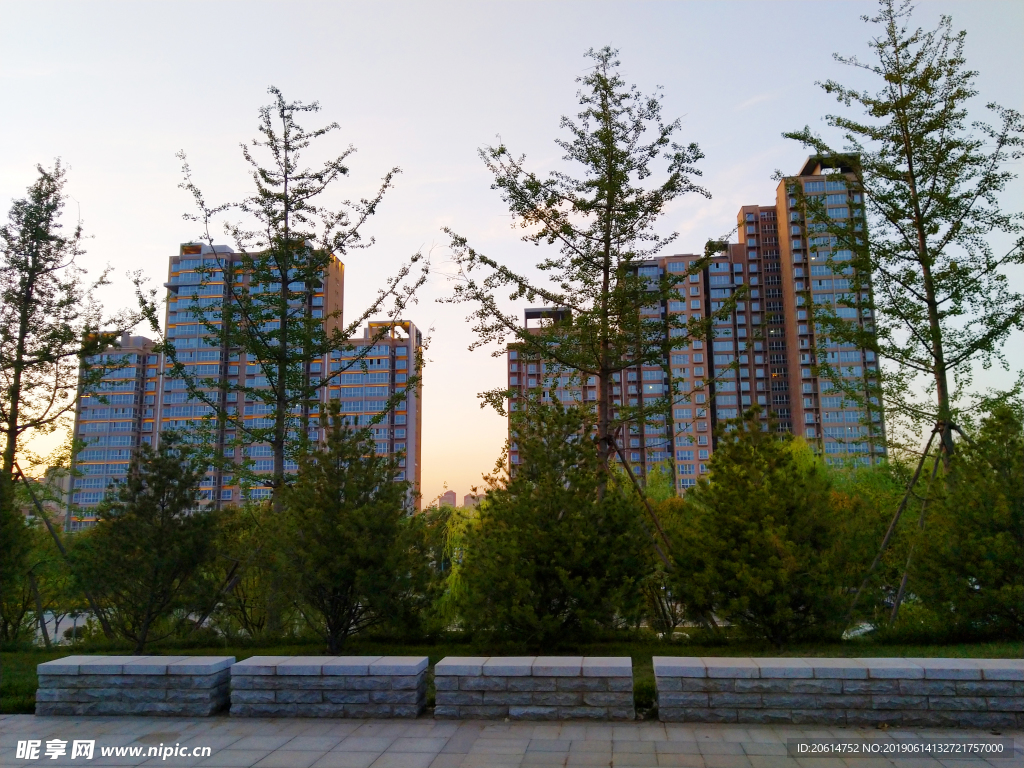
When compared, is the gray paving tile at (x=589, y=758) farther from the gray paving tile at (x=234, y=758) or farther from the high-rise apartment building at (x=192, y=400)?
the high-rise apartment building at (x=192, y=400)

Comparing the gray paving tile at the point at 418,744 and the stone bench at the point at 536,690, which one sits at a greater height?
the stone bench at the point at 536,690

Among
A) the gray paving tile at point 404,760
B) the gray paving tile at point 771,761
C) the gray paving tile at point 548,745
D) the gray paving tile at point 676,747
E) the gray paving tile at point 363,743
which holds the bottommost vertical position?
the gray paving tile at point 363,743

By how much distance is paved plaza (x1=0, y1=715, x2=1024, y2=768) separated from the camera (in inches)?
227

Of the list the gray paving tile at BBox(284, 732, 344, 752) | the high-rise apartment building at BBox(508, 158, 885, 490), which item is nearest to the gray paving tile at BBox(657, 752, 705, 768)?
the gray paving tile at BBox(284, 732, 344, 752)

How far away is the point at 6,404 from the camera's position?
48.4 ft

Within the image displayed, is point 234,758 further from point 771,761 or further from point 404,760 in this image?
point 771,761

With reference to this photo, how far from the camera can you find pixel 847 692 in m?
6.65

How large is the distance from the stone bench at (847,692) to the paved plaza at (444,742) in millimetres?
149

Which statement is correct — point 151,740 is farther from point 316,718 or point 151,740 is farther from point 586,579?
point 586,579

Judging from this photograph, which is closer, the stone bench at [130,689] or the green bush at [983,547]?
the stone bench at [130,689]

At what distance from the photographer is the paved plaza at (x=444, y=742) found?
5.77 metres

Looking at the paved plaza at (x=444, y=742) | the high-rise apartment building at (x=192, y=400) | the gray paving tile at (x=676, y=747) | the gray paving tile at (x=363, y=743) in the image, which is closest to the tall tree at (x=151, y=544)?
the paved plaza at (x=444, y=742)

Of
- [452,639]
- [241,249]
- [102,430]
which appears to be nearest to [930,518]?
[452,639]

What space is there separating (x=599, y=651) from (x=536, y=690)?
3.13 m
